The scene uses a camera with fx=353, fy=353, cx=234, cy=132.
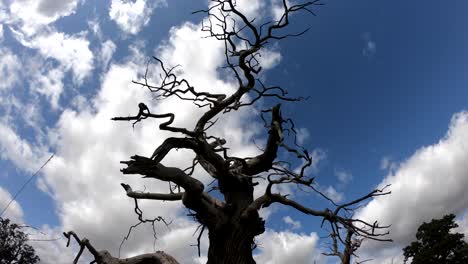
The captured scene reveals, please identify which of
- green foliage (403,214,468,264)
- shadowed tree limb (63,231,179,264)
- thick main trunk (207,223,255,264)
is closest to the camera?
shadowed tree limb (63,231,179,264)

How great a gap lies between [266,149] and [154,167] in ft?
7.33

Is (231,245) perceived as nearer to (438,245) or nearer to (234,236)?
(234,236)

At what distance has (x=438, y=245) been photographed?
28047 millimetres

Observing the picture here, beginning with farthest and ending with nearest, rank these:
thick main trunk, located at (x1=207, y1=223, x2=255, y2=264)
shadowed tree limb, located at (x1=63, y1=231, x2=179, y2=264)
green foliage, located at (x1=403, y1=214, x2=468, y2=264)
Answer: green foliage, located at (x1=403, y1=214, x2=468, y2=264)
thick main trunk, located at (x1=207, y1=223, x2=255, y2=264)
shadowed tree limb, located at (x1=63, y1=231, x2=179, y2=264)

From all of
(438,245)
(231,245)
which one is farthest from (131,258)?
(438,245)

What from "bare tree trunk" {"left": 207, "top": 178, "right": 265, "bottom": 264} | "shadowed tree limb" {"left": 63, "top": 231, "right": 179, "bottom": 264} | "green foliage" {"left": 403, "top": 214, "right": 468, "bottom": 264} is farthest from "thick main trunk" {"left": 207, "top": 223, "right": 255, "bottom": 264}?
"green foliage" {"left": 403, "top": 214, "right": 468, "bottom": 264}

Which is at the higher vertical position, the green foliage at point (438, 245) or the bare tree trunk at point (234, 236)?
the green foliage at point (438, 245)

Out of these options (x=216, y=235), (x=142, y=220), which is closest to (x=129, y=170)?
(x=216, y=235)

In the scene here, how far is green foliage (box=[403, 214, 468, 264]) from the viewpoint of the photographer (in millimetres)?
27875

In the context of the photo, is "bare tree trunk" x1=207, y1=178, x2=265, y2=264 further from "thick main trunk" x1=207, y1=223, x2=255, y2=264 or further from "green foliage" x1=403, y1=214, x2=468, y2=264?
"green foliage" x1=403, y1=214, x2=468, y2=264

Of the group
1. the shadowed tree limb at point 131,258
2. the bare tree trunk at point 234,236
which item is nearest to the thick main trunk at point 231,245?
the bare tree trunk at point 234,236

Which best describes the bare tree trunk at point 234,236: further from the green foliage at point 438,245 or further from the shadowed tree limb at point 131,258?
the green foliage at point 438,245

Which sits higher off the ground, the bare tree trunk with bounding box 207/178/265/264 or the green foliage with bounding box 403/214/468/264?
the green foliage with bounding box 403/214/468/264

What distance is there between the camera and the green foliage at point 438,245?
1097 inches
